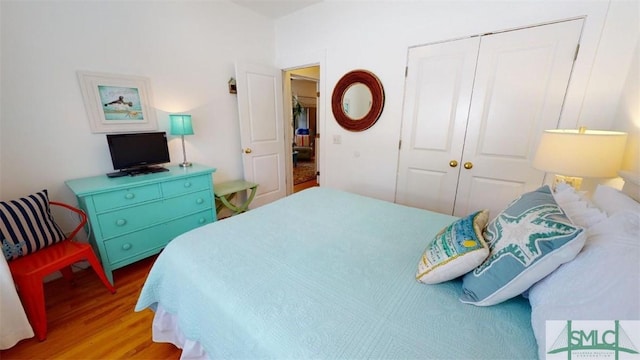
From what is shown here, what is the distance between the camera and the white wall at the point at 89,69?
68.7 inches

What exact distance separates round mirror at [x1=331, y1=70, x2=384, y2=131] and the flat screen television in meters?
1.85

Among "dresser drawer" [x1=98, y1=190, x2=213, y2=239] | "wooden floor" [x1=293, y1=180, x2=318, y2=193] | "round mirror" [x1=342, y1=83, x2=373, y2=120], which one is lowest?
"wooden floor" [x1=293, y1=180, x2=318, y2=193]

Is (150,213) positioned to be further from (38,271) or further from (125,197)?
(38,271)

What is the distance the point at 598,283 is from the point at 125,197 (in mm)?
2581

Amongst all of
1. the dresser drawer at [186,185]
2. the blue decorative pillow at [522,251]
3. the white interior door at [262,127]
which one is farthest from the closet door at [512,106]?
the dresser drawer at [186,185]

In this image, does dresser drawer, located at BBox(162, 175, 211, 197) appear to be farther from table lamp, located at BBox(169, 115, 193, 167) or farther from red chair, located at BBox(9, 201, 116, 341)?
red chair, located at BBox(9, 201, 116, 341)

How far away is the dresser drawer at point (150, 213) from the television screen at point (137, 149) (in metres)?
0.43

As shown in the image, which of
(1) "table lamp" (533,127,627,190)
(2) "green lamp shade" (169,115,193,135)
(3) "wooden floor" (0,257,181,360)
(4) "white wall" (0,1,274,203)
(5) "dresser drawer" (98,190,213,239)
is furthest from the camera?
(2) "green lamp shade" (169,115,193,135)

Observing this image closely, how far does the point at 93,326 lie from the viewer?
1.56 meters

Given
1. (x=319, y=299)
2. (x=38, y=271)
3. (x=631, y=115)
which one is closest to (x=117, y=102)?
(x=38, y=271)

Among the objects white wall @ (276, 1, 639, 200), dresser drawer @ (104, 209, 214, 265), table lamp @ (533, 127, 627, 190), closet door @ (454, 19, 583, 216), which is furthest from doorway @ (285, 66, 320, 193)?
table lamp @ (533, 127, 627, 190)

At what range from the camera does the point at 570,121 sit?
1760 mm

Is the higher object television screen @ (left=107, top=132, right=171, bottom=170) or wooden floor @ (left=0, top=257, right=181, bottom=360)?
television screen @ (left=107, top=132, right=171, bottom=170)

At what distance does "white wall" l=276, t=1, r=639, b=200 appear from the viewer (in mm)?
1595
